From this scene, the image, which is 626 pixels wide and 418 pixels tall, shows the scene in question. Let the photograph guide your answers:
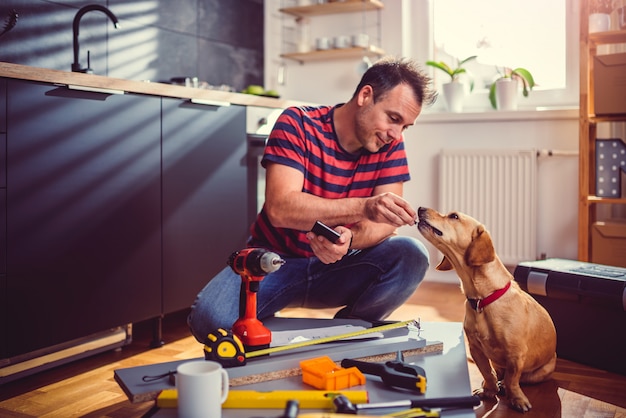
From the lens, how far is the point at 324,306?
6.66 feet

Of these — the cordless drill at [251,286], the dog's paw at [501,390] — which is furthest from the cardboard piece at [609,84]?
the cordless drill at [251,286]

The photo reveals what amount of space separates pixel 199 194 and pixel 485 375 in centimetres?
138

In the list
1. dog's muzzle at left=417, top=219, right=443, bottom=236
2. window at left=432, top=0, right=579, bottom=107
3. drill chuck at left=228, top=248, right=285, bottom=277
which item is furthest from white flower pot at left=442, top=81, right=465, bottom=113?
drill chuck at left=228, top=248, right=285, bottom=277

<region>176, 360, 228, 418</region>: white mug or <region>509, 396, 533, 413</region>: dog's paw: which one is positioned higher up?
<region>176, 360, 228, 418</region>: white mug

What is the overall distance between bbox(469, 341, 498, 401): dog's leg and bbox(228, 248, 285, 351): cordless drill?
2.41ft

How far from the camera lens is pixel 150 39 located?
3.32 m

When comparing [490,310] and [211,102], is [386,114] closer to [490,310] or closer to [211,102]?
[490,310]

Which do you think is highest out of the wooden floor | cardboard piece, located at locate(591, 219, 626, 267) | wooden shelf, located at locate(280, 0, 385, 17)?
wooden shelf, located at locate(280, 0, 385, 17)

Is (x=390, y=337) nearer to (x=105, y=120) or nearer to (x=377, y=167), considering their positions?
(x=377, y=167)

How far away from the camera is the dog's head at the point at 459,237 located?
1796mm

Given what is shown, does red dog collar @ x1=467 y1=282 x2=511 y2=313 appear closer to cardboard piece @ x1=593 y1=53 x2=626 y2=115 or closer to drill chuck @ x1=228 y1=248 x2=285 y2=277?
drill chuck @ x1=228 y1=248 x2=285 y2=277

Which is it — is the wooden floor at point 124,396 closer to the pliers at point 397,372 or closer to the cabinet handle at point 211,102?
the pliers at point 397,372

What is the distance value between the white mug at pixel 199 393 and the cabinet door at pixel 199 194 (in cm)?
151

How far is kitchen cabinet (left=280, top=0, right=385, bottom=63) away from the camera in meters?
3.83
